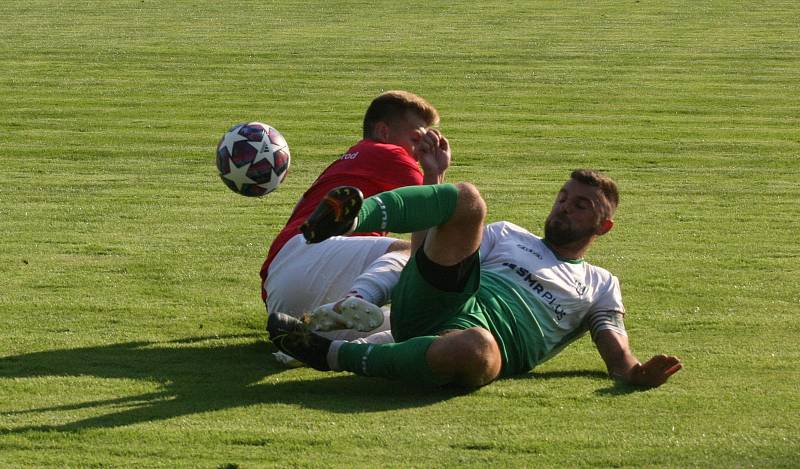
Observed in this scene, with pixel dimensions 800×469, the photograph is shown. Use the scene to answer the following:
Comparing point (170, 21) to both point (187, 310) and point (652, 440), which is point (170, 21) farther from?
point (652, 440)

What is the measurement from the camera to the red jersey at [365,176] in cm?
713

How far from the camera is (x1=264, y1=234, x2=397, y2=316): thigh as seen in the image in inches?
274

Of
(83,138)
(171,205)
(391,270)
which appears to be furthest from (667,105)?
(391,270)

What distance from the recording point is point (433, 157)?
6.37 meters

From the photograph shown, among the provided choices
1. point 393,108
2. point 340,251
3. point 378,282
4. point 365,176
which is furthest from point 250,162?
point 378,282

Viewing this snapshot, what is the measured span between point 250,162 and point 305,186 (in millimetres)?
4141

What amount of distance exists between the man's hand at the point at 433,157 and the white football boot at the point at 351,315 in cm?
82

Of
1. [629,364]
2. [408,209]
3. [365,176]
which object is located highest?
[408,209]

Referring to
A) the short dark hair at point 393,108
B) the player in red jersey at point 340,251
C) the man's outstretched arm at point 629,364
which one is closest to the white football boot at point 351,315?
the player in red jersey at point 340,251

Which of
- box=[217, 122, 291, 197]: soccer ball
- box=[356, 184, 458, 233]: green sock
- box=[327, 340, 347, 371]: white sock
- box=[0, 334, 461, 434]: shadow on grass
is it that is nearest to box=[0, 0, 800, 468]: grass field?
box=[0, 334, 461, 434]: shadow on grass

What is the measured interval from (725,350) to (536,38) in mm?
19409

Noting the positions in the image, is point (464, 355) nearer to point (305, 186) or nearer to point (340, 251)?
point (340, 251)

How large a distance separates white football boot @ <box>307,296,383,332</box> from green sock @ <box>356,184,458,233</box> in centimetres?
45

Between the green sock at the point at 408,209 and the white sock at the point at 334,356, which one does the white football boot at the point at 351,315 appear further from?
the green sock at the point at 408,209
